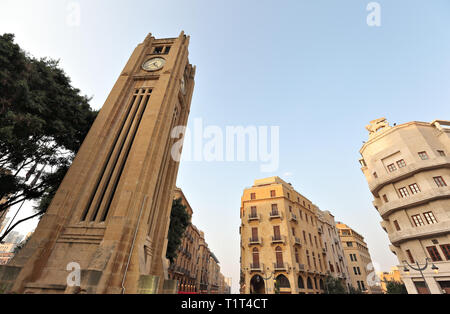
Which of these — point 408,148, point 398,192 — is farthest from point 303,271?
point 408,148

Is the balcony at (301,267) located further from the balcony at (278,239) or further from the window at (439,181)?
the window at (439,181)

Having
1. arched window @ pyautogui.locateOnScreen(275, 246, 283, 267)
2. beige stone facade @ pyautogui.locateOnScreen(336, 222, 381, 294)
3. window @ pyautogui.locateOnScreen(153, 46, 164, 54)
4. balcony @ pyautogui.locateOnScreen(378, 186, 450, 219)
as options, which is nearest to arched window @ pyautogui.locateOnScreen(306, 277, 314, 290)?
arched window @ pyautogui.locateOnScreen(275, 246, 283, 267)

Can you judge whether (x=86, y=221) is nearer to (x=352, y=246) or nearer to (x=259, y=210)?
(x=259, y=210)

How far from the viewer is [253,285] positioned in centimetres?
3053

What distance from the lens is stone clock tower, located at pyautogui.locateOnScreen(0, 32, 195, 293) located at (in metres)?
9.58

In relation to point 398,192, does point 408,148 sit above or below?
above

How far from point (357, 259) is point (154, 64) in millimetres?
65060

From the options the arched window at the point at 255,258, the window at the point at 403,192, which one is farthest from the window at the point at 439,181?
the arched window at the point at 255,258

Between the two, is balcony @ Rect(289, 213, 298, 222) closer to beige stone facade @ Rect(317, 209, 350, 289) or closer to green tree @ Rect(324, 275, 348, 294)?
beige stone facade @ Rect(317, 209, 350, 289)

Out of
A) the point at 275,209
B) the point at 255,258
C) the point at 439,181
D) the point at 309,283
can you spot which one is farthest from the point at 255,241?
the point at 439,181

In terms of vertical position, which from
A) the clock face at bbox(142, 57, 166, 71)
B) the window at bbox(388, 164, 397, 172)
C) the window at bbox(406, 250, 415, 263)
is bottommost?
the window at bbox(406, 250, 415, 263)

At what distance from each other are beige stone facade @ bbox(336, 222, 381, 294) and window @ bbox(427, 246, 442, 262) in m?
34.0
